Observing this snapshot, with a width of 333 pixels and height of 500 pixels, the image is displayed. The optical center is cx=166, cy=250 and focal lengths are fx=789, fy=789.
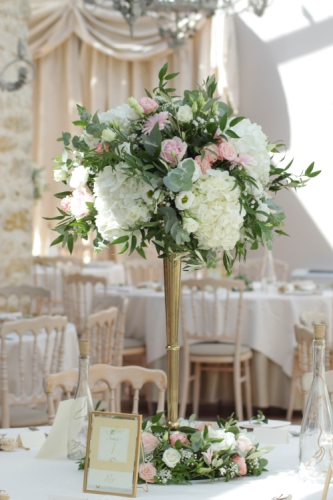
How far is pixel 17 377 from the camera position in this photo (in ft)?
11.9

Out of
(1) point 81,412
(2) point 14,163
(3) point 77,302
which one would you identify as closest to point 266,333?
(3) point 77,302

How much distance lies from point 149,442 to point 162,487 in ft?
0.32

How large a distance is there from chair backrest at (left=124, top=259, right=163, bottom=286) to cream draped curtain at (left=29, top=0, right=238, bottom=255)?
7.44 feet

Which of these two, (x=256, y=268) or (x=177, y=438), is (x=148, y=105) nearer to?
(x=177, y=438)

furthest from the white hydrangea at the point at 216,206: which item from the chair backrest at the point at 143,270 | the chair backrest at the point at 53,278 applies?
the chair backrest at the point at 143,270

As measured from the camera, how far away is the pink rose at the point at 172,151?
62.4 inches

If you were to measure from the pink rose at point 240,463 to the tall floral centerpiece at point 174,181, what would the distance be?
0.53 ft

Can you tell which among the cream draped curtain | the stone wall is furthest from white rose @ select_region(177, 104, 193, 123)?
the cream draped curtain

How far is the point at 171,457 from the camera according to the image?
162 centimetres

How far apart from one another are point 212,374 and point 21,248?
156 centimetres

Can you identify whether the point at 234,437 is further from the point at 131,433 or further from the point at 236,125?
the point at 236,125

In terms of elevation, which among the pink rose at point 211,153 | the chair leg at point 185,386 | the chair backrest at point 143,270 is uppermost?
the pink rose at point 211,153

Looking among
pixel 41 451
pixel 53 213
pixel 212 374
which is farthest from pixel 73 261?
pixel 41 451

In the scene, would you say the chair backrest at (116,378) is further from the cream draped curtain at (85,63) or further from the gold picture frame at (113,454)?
the cream draped curtain at (85,63)
